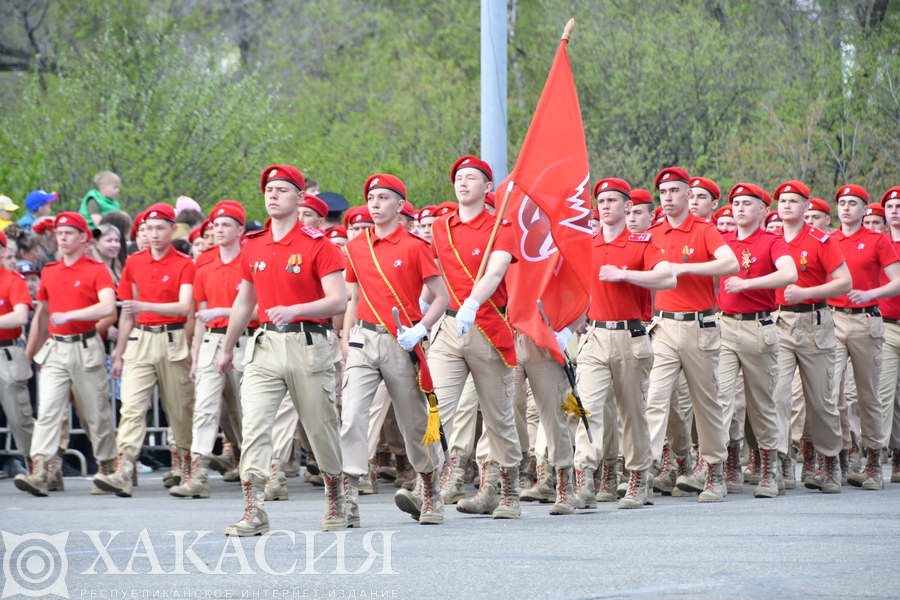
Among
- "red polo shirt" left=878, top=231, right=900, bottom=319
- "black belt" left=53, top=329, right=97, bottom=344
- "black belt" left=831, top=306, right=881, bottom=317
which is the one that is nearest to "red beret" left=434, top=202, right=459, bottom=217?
"black belt" left=53, top=329, right=97, bottom=344

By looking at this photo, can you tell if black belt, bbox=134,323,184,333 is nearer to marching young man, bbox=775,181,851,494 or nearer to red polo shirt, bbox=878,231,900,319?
marching young man, bbox=775,181,851,494

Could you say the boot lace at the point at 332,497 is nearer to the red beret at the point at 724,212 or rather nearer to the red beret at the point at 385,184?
the red beret at the point at 385,184

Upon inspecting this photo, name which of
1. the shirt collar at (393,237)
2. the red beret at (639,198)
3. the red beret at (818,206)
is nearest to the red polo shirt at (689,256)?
the red beret at (639,198)

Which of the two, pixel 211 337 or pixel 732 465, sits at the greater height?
pixel 211 337

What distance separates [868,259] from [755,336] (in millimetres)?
1963

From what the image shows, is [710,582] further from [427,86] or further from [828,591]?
[427,86]

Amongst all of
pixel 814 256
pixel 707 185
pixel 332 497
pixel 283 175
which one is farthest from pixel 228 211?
pixel 814 256

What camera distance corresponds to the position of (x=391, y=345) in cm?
834

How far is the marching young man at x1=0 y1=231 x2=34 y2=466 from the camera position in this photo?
11.5m

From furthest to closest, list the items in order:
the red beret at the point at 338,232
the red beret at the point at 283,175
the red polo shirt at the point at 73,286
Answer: the red beret at the point at 338,232, the red polo shirt at the point at 73,286, the red beret at the point at 283,175

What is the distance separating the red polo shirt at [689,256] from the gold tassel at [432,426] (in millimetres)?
2632

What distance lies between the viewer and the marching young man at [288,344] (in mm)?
7766

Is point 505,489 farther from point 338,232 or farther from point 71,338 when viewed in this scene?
point 71,338

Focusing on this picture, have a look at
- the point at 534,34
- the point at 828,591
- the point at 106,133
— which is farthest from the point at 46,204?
the point at 534,34
